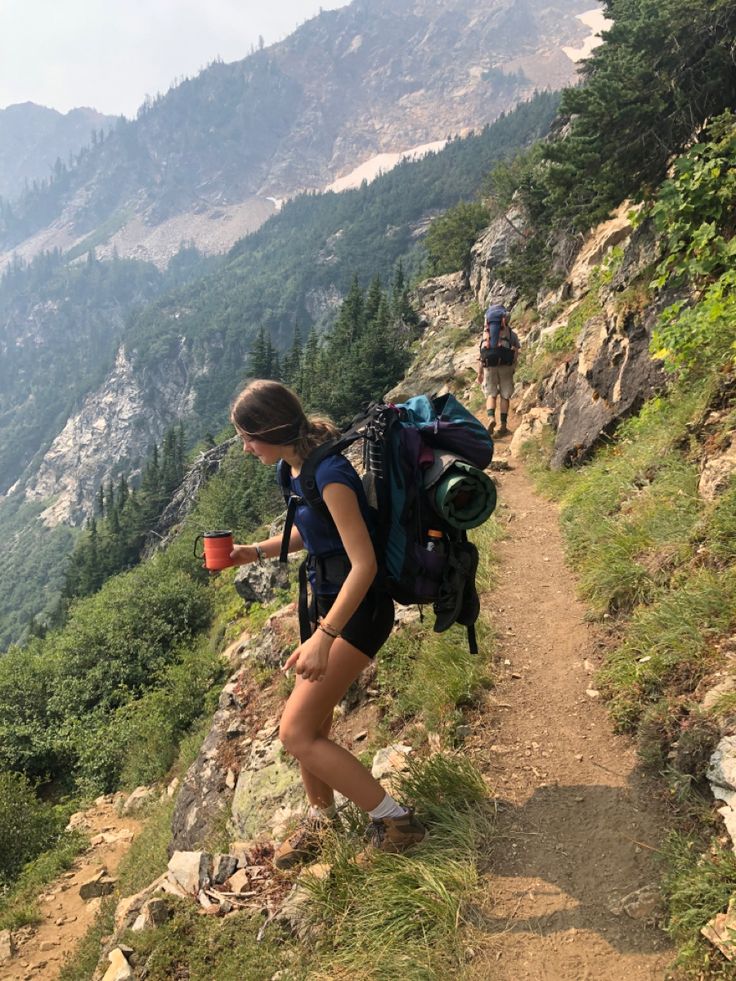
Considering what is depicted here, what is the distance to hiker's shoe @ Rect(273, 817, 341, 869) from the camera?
10.7ft

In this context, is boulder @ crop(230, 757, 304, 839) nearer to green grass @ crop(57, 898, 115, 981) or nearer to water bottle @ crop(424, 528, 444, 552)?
green grass @ crop(57, 898, 115, 981)

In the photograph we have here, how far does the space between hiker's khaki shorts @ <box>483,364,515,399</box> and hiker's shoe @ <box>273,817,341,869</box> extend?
9.76 metres

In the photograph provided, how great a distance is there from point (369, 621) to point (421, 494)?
65cm

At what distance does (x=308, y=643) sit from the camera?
258 cm

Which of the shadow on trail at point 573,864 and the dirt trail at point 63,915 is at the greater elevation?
the shadow on trail at point 573,864

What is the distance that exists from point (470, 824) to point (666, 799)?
97cm

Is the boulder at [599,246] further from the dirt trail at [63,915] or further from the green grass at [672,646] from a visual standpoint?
the dirt trail at [63,915]

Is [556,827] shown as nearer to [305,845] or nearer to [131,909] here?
[305,845]

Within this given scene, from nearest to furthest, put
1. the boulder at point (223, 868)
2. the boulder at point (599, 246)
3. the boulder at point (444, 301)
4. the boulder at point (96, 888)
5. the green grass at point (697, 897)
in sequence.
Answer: the green grass at point (697, 897), the boulder at point (223, 868), the boulder at point (96, 888), the boulder at point (599, 246), the boulder at point (444, 301)

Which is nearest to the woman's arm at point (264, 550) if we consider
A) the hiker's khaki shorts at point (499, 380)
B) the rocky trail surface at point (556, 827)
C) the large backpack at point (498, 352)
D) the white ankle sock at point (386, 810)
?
the white ankle sock at point (386, 810)

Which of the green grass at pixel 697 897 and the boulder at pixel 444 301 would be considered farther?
the boulder at pixel 444 301

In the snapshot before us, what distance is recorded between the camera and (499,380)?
11.8m

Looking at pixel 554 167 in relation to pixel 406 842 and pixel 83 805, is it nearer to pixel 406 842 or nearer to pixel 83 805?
pixel 406 842

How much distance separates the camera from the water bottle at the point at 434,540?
2.80m
